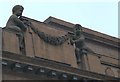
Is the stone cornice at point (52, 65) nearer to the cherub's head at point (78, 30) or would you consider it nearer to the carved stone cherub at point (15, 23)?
the carved stone cherub at point (15, 23)

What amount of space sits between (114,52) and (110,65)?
5.04ft

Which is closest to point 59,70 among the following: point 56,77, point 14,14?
point 56,77

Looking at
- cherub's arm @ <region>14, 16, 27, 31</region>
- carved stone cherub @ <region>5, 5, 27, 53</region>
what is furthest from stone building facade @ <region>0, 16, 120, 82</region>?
cherub's arm @ <region>14, 16, 27, 31</region>

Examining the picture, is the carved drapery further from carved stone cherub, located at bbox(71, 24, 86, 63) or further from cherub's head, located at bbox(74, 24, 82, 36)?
cherub's head, located at bbox(74, 24, 82, 36)

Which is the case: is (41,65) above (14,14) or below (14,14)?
below

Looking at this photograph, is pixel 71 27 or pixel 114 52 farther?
pixel 114 52

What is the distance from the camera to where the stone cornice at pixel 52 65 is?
657 inches

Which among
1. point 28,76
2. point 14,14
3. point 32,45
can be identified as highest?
point 14,14

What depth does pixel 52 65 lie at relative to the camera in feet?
58.1

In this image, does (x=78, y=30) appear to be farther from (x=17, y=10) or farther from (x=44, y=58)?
(x=17, y=10)

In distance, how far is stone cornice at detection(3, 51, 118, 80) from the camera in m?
16.7

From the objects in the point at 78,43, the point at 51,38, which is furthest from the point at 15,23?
the point at 78,43

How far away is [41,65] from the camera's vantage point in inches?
684

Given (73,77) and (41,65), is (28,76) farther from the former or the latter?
(73,77)
